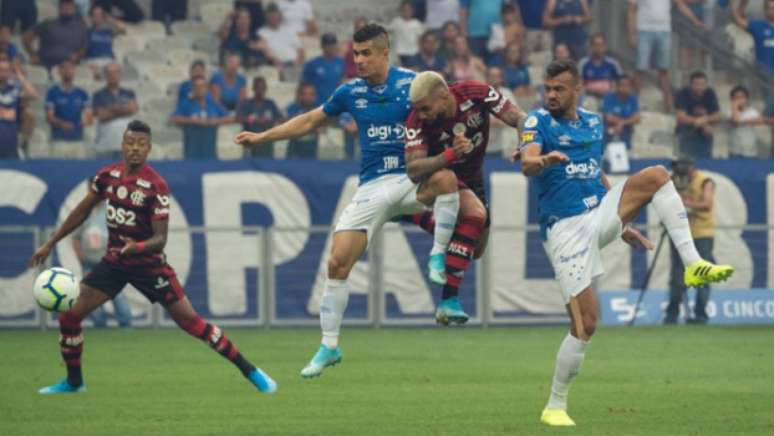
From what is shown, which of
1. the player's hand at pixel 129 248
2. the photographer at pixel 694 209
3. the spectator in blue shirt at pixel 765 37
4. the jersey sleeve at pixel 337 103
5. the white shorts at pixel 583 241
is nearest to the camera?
the white shorts at pixel 583 241

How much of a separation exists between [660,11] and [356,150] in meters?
5.53

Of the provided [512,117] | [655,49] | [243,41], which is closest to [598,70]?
[655,49]

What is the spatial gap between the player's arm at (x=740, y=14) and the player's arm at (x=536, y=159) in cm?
1659

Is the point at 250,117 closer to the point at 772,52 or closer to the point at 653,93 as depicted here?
the point at 653,93

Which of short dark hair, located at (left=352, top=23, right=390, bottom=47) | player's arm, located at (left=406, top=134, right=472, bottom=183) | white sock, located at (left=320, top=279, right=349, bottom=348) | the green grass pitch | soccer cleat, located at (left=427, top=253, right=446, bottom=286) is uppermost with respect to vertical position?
short dark hair, located at (left=352, top=23, right=390, bottom=47)

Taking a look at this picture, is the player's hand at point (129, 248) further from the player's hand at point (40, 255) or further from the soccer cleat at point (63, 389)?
the soccer cleat at point (63, 389)

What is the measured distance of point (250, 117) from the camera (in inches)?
983

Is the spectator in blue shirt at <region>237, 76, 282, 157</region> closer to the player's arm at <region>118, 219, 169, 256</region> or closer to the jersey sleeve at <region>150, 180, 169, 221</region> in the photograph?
the jersey sleeve at <region>150, 180, 169, 221</region>

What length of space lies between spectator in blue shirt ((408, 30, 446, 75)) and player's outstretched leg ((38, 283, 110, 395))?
451 inches

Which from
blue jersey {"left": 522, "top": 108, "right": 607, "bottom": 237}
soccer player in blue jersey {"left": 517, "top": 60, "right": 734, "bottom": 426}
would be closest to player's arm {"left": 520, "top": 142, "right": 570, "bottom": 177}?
soccer player in blue jersey {"left": 517, "top": 60, "right": 734, "bottom": 426}

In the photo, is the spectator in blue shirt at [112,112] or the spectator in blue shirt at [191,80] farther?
the spectator in blue shirt at [191,80]

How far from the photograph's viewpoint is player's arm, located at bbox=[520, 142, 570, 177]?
37.9 ft

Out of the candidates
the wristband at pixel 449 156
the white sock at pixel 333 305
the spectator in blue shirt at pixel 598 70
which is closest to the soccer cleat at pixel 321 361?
the white sock at pixel 333 305

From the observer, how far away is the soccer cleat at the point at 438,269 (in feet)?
42.6
